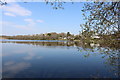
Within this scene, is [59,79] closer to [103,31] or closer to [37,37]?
[103,31]

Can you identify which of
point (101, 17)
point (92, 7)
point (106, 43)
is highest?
point (92, 7)

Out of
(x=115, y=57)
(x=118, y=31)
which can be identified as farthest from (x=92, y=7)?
(x=115, y=57)

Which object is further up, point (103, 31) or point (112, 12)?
point (112, 12)

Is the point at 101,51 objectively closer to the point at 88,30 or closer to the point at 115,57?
the point at 115,57

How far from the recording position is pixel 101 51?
3766 millimetres

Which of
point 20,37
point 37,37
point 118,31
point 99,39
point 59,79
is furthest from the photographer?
point 20,37

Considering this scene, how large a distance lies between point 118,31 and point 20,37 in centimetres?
12674

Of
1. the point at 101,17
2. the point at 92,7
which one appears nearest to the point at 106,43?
the point at 101,17

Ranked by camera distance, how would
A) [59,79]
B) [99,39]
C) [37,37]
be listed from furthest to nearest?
[37,37] < [59,79] < [99,39]

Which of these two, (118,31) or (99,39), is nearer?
(118,31)

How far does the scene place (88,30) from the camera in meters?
3.65

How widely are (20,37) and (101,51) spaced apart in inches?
4974

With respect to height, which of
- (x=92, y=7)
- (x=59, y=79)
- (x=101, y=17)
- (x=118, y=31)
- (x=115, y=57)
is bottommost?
(x=59, y=79)

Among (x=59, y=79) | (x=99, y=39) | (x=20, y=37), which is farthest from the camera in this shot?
(x=20, y=37)
